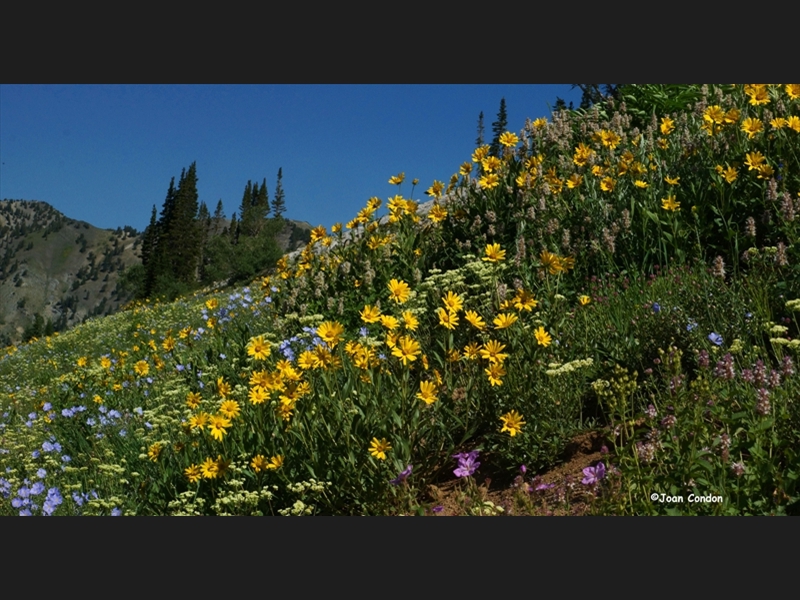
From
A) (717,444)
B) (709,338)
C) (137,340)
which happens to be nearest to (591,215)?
(709,338)

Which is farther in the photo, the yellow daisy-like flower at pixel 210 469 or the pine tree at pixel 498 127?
the pine tree at pixel 498 127

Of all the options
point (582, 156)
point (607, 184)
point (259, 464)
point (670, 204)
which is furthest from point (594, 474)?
point (582, 156)

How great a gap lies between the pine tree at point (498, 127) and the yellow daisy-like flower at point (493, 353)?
5.80 ft

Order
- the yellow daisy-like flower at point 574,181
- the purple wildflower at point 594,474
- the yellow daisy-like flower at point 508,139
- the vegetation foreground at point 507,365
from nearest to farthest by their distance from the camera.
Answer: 1. the purple wildflower at point 594,474
2. the vegetation foreground at point 507,365
3. the yellow daisy-like flower at point 574,181
4. the yellow daisy-like flower at point 508,139

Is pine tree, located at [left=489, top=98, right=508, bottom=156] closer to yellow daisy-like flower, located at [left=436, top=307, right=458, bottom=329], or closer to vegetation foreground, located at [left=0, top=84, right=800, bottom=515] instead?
vegetation foreground, located at [left=0, top=84, right=800, bottom=515]

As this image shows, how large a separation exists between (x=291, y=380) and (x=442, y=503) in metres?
0.94

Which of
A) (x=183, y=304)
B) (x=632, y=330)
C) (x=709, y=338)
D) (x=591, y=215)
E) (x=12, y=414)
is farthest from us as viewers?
(x=183, y=304)

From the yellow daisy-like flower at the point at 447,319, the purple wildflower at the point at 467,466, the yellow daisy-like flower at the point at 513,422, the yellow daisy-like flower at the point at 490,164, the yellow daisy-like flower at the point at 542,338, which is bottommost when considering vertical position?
the purple wildflower at the point at 467,466

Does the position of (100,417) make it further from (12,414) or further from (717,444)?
(717,444)

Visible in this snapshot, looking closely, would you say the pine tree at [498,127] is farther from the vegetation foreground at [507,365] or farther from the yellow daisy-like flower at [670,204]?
the yellow daisy-like flower at [670,204]

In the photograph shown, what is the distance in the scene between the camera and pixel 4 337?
12.5m

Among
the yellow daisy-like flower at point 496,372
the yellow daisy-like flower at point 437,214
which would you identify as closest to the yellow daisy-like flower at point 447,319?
the yellow daisy-like flower at point 496,372

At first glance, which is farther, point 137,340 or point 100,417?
point 137,340

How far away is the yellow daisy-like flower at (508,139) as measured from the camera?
5.77 meters
